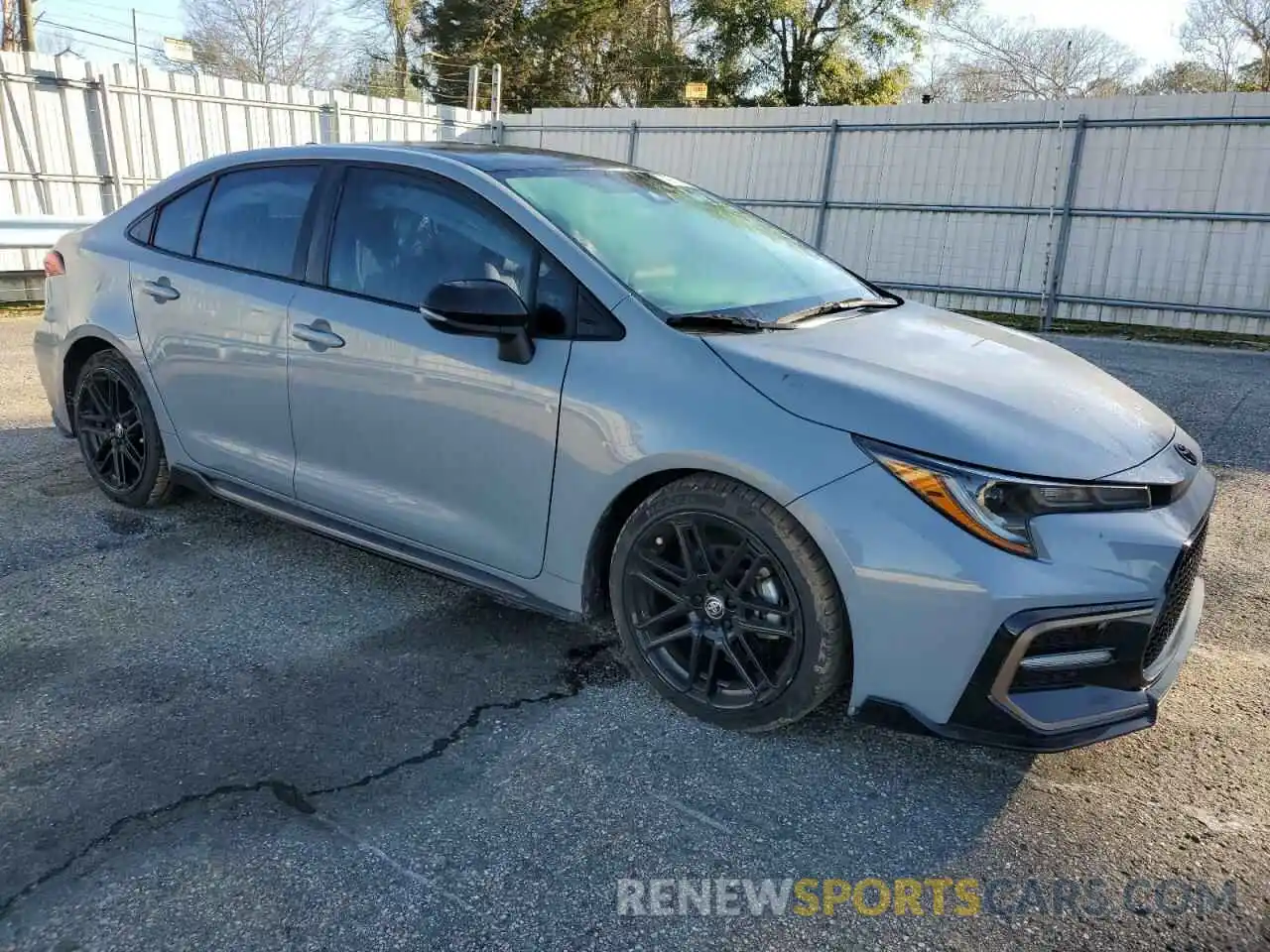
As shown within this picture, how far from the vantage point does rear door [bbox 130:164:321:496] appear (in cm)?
363

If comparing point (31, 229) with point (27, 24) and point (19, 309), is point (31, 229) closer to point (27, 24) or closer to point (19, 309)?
point (19, 309)

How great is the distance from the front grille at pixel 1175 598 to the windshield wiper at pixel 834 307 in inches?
50.2

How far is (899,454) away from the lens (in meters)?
2.40

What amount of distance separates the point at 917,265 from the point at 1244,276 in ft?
12.3

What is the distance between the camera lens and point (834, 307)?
3338 mm

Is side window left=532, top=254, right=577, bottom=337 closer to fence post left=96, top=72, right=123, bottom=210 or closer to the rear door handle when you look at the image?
the rear door handle

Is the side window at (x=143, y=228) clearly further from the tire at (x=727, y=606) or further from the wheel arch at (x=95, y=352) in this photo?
the tire at (x=727, y=606)

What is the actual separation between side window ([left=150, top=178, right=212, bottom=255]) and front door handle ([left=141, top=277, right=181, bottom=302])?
140mm

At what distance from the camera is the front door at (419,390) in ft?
9.85

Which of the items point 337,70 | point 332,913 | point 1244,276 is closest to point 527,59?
point 337,70

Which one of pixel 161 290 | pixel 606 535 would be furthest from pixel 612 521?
pixel 161 290

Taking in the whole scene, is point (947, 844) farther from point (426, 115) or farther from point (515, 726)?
point (426, 115)

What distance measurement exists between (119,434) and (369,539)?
1734 millimetres

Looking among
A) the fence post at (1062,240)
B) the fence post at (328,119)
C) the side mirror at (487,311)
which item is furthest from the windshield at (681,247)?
the fence post at (328,119)
